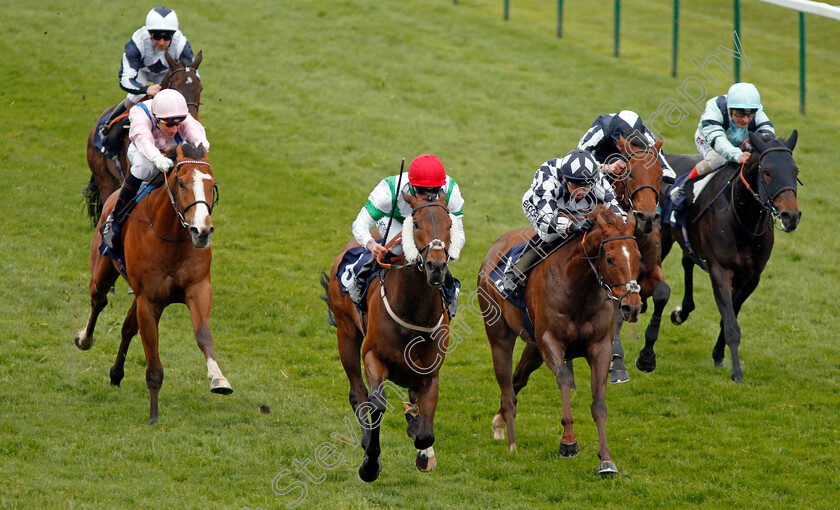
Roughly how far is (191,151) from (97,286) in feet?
8.19

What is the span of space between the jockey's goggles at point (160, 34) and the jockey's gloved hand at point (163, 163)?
3.38 meters

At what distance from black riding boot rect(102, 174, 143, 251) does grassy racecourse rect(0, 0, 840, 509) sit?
160 centimetres

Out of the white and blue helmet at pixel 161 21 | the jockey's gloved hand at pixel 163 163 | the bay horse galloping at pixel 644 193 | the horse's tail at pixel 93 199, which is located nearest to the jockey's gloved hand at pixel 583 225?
the bay horse galloping at pixel 644 193

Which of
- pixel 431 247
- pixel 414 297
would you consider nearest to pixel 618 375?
pixel 414 297

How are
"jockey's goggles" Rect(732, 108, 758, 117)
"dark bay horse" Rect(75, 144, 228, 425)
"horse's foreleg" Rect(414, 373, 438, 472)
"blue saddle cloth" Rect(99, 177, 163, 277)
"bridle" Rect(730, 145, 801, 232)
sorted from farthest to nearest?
1. "jockey's goggles" Rect(732, 108, 758, 117)
2. "bridle" Rect(730, 145, 801, 232)
3. "blue saddle cloth" Rect(99, 177, 163, 277)
4. "dark bay horse" Rect(75, 144, 228, 425)
5. "horse's foreleg" Rect(414, 373, 438, 472)

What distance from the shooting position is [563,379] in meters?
7.60

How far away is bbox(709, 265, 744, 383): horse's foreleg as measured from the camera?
33.6 feet

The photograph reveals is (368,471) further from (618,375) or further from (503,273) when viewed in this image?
(618,375)

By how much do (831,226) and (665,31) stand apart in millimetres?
11418

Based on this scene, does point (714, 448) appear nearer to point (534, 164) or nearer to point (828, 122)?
point (534, 164)

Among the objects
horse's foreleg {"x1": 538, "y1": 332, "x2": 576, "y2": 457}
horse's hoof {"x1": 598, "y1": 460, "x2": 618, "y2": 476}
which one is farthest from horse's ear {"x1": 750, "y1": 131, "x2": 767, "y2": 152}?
horse's hoof {"x1": 598, "y1": 460, "x2": 618, "y2": 476}

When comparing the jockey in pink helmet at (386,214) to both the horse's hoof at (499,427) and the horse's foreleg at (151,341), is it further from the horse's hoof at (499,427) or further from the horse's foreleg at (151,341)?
the horse's hoof at (499,427)

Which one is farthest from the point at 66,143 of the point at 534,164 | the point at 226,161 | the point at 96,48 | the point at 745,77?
the point at 745,77

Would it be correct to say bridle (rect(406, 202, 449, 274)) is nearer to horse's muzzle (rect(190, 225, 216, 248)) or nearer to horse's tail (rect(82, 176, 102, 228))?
horse's muzzle (rect(190, 225, 216, 248))
